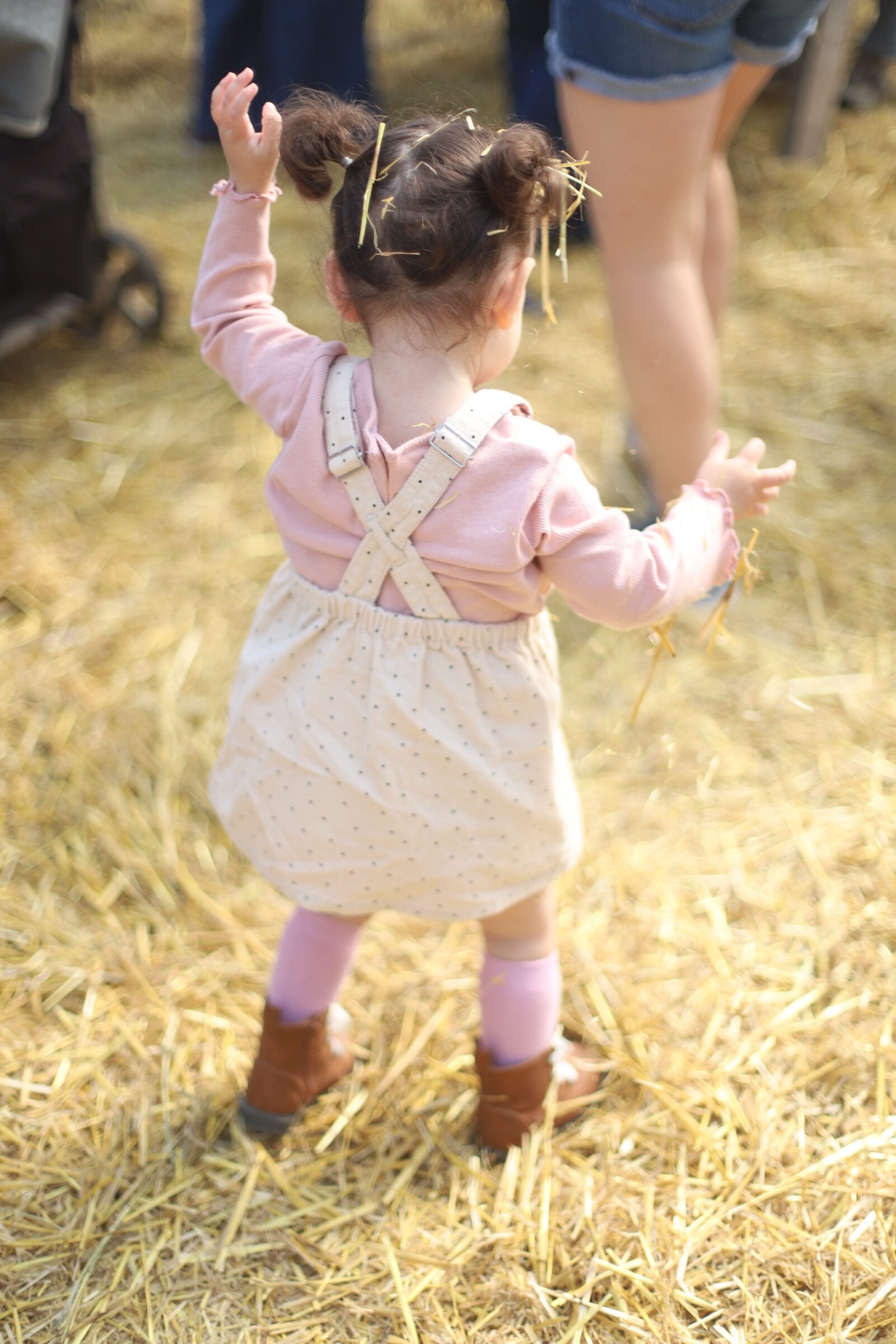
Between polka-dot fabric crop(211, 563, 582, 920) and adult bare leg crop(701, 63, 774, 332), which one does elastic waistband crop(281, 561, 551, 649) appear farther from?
adult bare leg crop(701, 63, 774, 332)

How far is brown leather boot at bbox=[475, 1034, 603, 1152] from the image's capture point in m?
1.47

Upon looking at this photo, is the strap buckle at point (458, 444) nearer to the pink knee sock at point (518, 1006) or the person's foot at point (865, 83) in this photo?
the pink knee sock at point (518, 1006)

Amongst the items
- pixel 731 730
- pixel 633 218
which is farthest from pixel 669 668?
pixel 633 218

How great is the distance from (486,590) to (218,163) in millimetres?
3578

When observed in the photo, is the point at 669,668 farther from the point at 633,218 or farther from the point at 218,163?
the point at 218,163

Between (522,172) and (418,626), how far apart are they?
422 mm

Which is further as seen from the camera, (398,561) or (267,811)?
(267,811)

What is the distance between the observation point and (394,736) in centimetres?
119

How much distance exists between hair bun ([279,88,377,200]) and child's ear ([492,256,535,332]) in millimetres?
178

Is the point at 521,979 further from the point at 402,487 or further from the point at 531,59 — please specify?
the point at 531,59

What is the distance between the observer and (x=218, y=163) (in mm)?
4172

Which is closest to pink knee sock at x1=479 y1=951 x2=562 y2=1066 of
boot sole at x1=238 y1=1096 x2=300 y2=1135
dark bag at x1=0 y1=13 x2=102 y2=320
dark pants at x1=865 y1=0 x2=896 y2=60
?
boot sole at x1=238 y1=1096 x2=300 y2=1135

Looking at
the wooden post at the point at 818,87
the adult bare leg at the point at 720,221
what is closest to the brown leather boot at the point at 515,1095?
the adult bare leg at the point at 720,221

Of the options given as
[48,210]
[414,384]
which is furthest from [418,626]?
[48,210]
